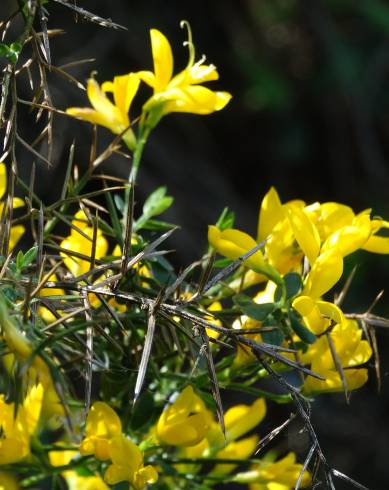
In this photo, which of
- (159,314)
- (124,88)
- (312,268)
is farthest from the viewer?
(124,88)

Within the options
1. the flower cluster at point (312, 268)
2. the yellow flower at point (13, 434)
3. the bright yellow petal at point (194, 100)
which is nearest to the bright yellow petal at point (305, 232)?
the flower cluster at point (312, 268)

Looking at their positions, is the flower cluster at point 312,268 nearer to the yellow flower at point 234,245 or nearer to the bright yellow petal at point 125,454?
the yellow flower at point 234,245

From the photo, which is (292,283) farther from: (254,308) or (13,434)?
(13,434)

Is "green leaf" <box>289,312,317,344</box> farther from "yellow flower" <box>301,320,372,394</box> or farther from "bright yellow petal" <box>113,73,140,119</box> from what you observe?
"bright yellow petal" <box>113,73,140,119</box>

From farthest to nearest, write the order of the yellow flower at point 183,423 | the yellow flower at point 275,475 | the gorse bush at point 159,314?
the yellow flower at point 275,475, the yellow flower at point 183,423, the gorse bush at point 159,314

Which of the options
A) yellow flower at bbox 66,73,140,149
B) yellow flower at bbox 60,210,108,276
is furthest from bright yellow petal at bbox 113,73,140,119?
yellow flower at bbox 60,210,108,276

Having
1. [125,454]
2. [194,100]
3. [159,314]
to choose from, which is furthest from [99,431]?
[194,100]

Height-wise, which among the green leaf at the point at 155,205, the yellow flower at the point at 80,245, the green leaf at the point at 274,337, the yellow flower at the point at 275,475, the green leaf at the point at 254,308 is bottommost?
the yellow flower at the point at 275,475
